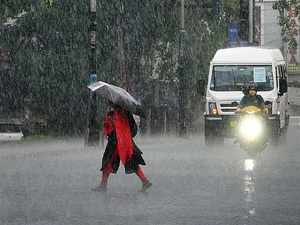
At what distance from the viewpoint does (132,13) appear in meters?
40.3

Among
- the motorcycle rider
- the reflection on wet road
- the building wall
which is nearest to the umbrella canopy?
the reflection on wet road

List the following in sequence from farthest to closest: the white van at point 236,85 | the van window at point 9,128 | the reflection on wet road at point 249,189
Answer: the van window at point 9,128 < the white van at point 236,85 < the reflection on wet road at point 249,189

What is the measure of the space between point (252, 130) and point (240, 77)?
4365mm

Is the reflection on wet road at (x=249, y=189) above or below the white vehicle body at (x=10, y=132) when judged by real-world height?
above

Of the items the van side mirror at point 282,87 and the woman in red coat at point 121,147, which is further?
the van side mirror at point 282,87

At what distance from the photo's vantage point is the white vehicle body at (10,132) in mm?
37250

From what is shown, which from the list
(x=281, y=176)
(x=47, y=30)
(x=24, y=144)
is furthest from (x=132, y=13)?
(x=281, y=176)

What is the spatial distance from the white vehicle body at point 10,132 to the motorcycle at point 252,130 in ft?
42.5

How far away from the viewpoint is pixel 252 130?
25141 mm

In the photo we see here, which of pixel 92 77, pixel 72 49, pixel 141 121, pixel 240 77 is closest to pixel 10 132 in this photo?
pixel 72 49

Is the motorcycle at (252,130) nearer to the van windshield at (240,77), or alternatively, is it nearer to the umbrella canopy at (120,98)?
the van windshield at (240,77)

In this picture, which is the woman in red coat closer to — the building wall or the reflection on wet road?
the reflection on wet road

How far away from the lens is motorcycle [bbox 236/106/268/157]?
25125mm

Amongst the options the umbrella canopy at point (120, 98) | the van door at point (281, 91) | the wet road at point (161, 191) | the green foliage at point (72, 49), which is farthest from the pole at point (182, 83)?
the umbrella canopy at point (120, 98)
